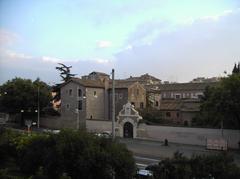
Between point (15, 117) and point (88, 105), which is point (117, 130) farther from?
point (15, 117)

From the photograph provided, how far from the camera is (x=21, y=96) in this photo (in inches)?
2554

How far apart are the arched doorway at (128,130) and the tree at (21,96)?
19477 millimetres

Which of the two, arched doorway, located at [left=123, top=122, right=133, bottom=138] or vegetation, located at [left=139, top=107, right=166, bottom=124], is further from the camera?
vegetation, located at [left=139, top=107, right=166, bottom=124]

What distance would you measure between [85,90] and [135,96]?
8.44m

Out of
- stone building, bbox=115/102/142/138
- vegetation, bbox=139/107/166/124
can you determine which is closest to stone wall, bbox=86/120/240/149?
Result: stone building, bbox=115/102/142/138

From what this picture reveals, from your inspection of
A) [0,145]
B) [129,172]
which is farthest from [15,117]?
[129,172]

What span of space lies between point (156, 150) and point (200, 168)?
22517 millimetres

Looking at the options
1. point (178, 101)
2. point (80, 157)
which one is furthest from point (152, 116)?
point (80, 157)

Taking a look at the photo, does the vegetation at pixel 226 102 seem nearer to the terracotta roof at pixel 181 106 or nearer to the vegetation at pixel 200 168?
the vegetation at pixel 200 168

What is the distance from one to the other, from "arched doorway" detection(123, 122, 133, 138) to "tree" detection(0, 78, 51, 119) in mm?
19477

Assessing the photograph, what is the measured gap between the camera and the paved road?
35.2 m

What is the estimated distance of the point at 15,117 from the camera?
7750 centimetres

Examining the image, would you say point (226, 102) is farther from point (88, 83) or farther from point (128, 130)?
point (88, 83)

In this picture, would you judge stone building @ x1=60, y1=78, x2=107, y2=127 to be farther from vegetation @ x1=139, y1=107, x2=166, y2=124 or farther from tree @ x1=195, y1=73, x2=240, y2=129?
tree @ x1=195, y1=73, x2=240, y2=129
